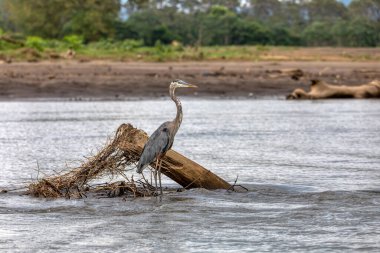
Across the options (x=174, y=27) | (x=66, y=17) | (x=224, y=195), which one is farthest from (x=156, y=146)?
(x=174, y=27)

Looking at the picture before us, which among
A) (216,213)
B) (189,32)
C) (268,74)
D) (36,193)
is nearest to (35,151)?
(36,193)

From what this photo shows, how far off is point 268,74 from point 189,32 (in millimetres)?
25560

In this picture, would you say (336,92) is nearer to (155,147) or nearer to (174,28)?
(155,147)

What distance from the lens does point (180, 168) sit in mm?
11164

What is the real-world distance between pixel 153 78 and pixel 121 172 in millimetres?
18745

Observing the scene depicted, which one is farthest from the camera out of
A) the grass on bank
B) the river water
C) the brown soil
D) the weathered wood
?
the grass on bank

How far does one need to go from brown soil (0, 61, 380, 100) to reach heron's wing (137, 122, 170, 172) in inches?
635

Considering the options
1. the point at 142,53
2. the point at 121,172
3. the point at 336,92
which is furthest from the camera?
the point at 142,53

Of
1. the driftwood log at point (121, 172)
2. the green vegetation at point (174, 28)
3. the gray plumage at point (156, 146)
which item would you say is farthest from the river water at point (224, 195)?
the green vegetation at point (174, 28)

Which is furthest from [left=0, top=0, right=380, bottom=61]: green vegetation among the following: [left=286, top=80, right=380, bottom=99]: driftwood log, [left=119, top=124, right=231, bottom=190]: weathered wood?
[left=119, top=124, right=231, bottom=190]: weathered wood

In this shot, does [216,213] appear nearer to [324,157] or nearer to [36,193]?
[36,193]

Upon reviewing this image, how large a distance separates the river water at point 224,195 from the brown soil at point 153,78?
5049mm

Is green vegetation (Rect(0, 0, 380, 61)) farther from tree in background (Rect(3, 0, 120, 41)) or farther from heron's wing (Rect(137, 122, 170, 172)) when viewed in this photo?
heron's wing (Rect(137, 122, 170, 172))

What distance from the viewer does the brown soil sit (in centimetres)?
2756
